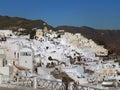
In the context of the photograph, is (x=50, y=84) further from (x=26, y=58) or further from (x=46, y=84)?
(x=26, y=58)

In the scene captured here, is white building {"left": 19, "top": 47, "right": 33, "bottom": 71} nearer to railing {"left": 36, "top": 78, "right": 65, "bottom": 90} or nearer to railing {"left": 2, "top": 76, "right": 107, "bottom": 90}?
railing {"left": 2, "top": 76, "right": 107, "bottom": 90}

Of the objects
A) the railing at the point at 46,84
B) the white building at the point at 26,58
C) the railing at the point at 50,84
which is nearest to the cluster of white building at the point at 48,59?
the white building at the point at 26,58

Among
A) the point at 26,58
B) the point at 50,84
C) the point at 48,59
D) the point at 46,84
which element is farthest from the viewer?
the point at 48,59

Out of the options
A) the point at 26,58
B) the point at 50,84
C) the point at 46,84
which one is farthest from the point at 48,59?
the point at 50,84

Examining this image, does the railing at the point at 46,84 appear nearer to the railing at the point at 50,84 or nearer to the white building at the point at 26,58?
the railing at the point at 50,84

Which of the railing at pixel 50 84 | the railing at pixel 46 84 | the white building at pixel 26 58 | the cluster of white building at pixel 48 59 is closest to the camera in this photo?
the railing at pixel 46 84

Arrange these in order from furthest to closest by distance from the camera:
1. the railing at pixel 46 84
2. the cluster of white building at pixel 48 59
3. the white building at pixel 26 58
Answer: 1. the white building at pixel 26 58
2. the cluster of white building at pixel 48 59
3. the railing at pixel 46 84

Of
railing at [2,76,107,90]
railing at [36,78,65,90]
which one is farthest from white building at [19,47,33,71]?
railing at [36,78,65,90]

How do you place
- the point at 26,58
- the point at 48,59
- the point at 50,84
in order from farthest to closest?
1. the point at 48,59
2. the point at 26,58
3. the point at 50,84

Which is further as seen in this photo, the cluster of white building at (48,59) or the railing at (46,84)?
the cluster of white building at (48,59)

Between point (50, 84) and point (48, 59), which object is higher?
point (50, 84)

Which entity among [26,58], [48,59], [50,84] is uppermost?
[26,58]

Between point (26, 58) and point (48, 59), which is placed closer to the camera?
point (26, 58)

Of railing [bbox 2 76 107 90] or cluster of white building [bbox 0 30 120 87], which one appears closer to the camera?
railing [bbox 2 76 107 90]
